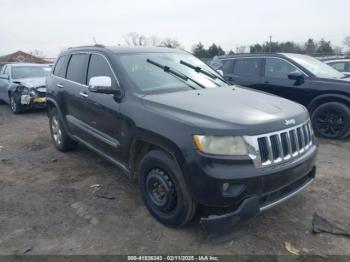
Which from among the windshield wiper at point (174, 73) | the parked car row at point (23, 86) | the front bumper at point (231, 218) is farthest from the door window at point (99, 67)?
the parked car row at point (23, 86)

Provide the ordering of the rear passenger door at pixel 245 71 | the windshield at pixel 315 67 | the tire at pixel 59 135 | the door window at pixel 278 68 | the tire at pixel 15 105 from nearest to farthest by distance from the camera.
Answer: the tire at pixel 59 135
the windshield at pixel 315 67
the door window at pixel 278 68
the rear passenger door at pixel 245 71
the tire at pixel 15 105

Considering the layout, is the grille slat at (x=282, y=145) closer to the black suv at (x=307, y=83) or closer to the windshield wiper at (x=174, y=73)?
the windshield wiper at (x=174, y=73)

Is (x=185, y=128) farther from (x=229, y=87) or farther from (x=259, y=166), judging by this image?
(x=229, y=87)

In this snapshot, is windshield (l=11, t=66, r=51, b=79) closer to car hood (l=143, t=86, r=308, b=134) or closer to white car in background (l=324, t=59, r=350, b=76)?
car hood (l=143, t=86, r=308, b=134)

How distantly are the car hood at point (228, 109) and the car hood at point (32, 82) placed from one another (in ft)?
25.1

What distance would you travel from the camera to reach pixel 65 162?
5.48 m

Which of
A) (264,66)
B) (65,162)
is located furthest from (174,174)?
(264,66)

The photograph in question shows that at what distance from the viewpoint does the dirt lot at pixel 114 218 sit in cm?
306

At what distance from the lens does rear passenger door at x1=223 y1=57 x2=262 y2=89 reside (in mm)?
7441

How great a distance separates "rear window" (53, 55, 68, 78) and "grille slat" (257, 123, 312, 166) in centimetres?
384

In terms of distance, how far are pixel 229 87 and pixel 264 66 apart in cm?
359

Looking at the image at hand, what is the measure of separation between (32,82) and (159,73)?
295 inches

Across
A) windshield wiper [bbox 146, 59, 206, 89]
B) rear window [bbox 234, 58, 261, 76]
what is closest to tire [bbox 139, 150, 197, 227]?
windshield wiper [bbox 146, 59, 206, 89]

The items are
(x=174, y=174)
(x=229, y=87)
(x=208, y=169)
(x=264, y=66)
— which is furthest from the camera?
(x=264, y=66)
